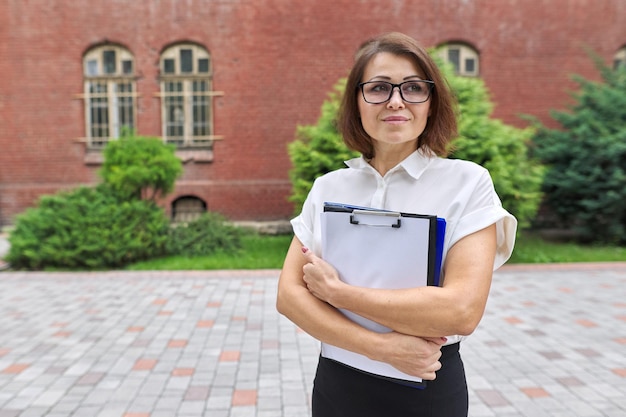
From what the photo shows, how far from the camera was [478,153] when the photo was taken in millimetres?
7895

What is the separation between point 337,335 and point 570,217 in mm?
10731

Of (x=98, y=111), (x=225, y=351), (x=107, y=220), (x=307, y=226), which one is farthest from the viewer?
(x=98, y=111)

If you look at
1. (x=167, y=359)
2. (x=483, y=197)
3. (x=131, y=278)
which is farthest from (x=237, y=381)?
(x=131, y=278)

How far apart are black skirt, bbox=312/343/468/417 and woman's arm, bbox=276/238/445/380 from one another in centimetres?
13

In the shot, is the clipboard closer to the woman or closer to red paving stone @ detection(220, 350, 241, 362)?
the woman

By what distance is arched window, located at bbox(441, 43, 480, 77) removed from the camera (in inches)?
483

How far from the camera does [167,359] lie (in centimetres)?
435

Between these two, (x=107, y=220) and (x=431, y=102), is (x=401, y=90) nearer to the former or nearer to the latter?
(x=431, y=102)

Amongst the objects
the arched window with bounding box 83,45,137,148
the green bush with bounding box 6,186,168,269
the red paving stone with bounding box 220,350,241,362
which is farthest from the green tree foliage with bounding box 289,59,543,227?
the arched window with bounding box 83,45,137,148

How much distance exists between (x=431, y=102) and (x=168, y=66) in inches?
463

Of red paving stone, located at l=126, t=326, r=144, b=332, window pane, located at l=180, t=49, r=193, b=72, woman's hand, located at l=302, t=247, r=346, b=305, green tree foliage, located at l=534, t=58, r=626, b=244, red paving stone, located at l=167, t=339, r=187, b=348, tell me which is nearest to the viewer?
woman's hand, located at l=302, t=247, r=346, b=305

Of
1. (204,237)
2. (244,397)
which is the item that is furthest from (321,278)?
(204,237)

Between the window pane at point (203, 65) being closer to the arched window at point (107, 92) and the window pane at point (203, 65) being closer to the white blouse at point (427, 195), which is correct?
the arched window at point (107, 92)

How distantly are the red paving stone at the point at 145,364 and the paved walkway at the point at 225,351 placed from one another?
0.01 m
